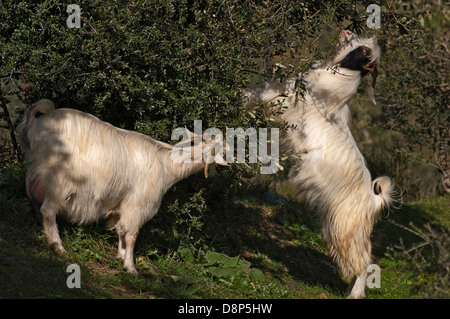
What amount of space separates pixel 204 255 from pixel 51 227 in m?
1.79

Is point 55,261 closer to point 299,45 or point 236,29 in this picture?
point 236,29

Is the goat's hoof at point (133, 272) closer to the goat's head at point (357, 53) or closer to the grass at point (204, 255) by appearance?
the grass at point (204, 255)

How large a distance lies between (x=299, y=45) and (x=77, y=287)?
125 inches

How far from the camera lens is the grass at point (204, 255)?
4.84 m

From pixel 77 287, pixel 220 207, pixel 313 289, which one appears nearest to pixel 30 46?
pixel 77 287

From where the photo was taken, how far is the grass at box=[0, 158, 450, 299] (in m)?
4.84

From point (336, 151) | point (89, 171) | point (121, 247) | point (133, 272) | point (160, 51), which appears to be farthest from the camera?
point (336, 151)

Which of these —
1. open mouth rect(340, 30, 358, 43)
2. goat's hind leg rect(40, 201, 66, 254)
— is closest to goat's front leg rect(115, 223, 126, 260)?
goat's hind leg rect(40, 201, 66, 254)

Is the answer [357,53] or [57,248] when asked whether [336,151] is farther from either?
[57,248]

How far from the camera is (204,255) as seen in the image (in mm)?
6359

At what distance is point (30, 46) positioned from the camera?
583 cm

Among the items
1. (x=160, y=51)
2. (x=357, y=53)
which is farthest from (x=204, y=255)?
(x=357, y=53)

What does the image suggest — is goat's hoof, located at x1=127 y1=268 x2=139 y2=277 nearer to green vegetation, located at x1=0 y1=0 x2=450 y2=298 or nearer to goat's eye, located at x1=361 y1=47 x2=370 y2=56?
green vegetation, located at x1=0 y1=0 x2=450 y2=298

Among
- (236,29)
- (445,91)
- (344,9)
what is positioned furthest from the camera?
(445,91)
